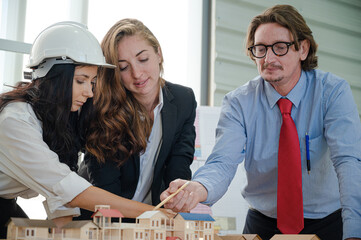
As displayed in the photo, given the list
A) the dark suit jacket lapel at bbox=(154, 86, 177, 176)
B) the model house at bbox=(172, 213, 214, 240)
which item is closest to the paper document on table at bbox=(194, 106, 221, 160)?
the dark suit jacket lapel at bbox=(154, 86, 177, 176)

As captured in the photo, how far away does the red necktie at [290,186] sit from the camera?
5.94 ft

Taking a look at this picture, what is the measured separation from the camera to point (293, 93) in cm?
196

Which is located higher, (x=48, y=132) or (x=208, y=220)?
(x=48, y=132)

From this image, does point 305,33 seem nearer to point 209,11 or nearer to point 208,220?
point 208,220

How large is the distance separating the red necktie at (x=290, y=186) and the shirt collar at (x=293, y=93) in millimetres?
146

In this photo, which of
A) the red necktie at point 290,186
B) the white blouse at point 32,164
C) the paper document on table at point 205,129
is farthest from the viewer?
the paper document on table at point 205,129

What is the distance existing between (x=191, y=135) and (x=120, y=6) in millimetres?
1762

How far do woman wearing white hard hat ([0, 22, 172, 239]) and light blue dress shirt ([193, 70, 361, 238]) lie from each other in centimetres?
49

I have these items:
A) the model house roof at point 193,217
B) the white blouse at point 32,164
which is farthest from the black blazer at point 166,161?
the model house roof at point 193,217

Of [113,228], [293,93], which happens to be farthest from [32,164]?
[293,93]

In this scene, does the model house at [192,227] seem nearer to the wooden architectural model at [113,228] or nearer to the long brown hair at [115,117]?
the wooden architectural model at [113,228]

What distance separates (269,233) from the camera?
196 centimetres

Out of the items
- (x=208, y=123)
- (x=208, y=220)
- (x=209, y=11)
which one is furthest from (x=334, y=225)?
(x=209, y=11)

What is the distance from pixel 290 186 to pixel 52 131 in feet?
3.01
